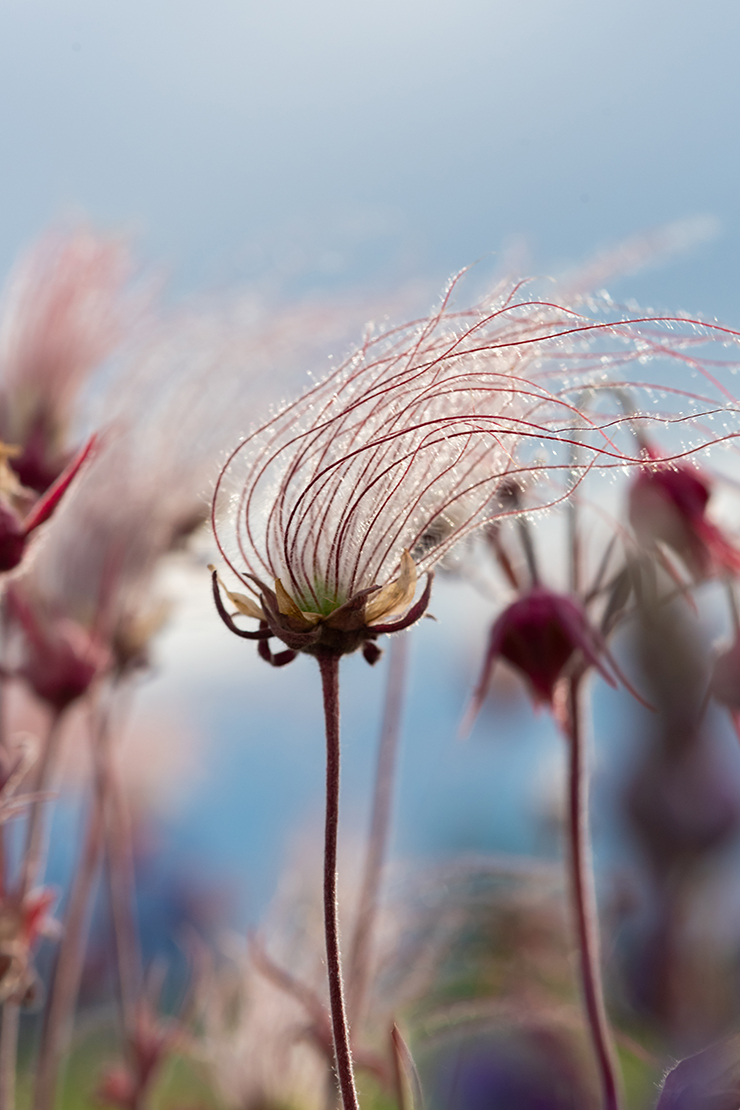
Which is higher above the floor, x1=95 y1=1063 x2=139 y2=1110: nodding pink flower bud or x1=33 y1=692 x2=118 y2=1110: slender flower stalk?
x1=33 y1=692 x2=118 y2=1110: slender flower stalk

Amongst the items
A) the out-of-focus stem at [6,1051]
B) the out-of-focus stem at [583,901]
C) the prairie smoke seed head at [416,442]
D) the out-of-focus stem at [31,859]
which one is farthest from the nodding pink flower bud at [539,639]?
the out-of-focus stem at [6,1051]

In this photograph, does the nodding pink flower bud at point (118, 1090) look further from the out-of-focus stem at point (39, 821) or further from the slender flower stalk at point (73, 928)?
the out-of-focus stem at point (39, 821)

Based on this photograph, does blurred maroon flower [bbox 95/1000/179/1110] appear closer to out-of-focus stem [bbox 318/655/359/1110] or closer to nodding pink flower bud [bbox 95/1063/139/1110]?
nodding pink flower bud [bbox 95/1063/139/1110]

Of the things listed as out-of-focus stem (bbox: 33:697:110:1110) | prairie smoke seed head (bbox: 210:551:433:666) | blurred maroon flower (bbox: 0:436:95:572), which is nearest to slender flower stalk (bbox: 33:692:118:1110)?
out-of-focus stem (bbox: 33:697:110:1110)

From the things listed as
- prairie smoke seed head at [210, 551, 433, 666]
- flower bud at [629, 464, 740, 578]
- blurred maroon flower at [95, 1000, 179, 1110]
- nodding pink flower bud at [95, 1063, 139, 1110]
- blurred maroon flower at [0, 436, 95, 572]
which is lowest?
nodding pink flower bud at [95, 1063, 139, 1110]

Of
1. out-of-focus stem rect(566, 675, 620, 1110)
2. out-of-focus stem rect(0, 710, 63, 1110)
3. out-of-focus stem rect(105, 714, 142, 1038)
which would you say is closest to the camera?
out-of-focus stem rect(566, 675, 620, 1110)

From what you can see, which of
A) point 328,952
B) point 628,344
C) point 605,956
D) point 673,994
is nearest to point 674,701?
point 673,994

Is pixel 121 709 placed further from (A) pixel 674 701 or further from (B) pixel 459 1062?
(A) pixel 674 701
